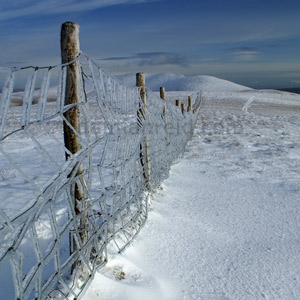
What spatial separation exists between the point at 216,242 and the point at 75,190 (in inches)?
71.0

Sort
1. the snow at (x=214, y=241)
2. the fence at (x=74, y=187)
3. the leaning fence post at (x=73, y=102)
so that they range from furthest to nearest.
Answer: the snow at (x=214, y=241), the leaning fence post at (x=73, y=102), the fence at (x=74, y=187)

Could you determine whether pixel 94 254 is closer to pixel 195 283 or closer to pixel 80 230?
pixel 80 230

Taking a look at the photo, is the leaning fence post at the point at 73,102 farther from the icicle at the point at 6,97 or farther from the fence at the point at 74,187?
the icicle at the point at 6,97

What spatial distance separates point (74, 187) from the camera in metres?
2.24

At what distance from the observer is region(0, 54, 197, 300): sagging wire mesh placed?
60.4 inches

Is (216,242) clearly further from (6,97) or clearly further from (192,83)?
(192,83)

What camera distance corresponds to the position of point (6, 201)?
3.95m

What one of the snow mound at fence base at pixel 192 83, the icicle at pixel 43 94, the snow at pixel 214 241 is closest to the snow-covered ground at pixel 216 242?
the snow at pixel 214 241

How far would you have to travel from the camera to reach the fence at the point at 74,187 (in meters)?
1.54

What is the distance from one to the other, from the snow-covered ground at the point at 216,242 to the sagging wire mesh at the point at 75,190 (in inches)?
8.8

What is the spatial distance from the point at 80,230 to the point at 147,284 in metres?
0.72

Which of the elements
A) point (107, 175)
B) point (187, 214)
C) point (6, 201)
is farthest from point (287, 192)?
point (6, 201)

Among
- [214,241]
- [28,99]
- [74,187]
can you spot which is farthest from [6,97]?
[214,241]

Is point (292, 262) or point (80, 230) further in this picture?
point (292, 262)
